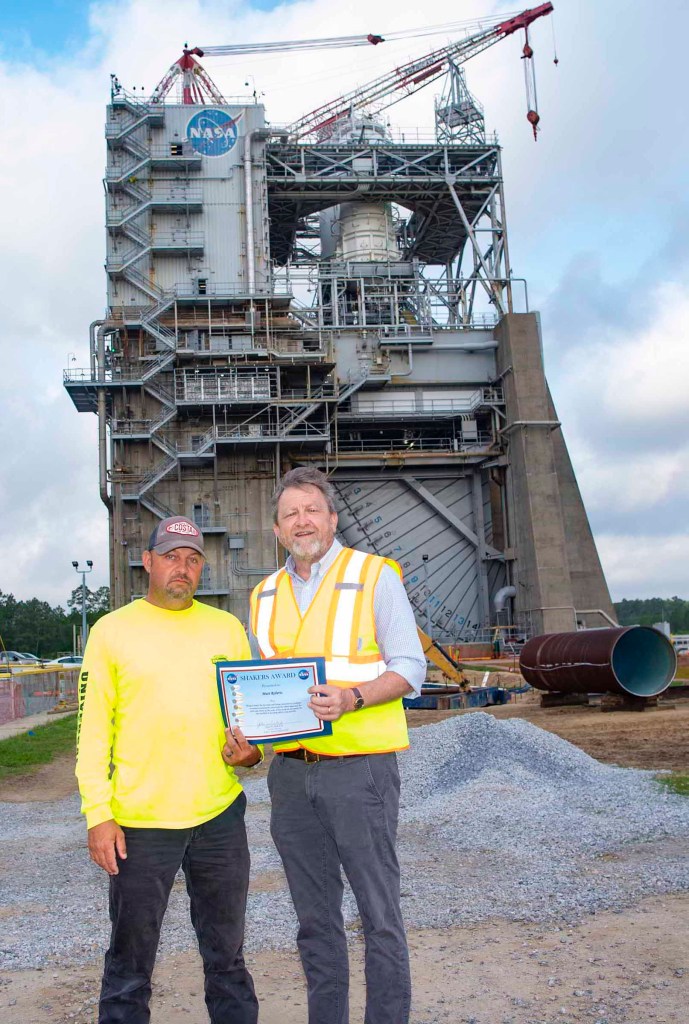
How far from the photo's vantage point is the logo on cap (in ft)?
14.5

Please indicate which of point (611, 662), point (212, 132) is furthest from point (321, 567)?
point (212, 132)

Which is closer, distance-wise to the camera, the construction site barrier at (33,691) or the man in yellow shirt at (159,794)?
the man in yellow shirt at (159,794)

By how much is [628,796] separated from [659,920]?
4514mm

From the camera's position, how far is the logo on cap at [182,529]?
4414 millimetres

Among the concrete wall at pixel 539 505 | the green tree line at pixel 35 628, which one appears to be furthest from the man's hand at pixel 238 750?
the green tree line at pixel 35 628

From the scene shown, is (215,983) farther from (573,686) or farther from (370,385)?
(370,385)

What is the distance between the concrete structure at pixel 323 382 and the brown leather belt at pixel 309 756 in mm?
32103

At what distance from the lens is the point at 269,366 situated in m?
38.4

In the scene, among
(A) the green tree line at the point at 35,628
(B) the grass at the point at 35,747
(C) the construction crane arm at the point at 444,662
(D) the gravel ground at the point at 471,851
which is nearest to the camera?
(D) the gravel ground at the point at 471,851

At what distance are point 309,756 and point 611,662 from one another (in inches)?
707

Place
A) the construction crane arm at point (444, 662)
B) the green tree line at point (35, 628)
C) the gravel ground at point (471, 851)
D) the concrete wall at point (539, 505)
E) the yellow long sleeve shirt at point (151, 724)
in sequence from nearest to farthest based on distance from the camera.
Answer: the yellow long sleeve shirt at point (151, 724), the gravel ground at point (471, 851), the construction crane arm at point (444, 662), the concrete wall at point (539, 505), the green tree line at point (35, 628)

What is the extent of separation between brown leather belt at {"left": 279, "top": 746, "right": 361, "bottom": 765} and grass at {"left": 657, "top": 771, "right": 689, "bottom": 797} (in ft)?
25.0

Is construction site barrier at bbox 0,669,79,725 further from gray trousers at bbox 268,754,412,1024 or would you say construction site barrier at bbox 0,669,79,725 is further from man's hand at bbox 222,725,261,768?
gray trousers at bbox 268,754,412,1024

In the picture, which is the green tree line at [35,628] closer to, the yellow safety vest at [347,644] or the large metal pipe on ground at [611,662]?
the large metal pipe on ground at [611,662]
